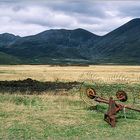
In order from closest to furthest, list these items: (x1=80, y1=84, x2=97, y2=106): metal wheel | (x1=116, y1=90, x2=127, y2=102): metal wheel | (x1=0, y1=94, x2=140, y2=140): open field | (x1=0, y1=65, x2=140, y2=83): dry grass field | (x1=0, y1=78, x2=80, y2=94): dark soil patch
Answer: (x1=0, y1=94, x2=140, y2=140): open field → (x1=116, y1=90, x2=127, y2=102): metal wheel → (x1=80, y1=84, x2=97, y2=106): metal wheel → (x1=0, y1=78, x2=80, y2=94): dark soil patch → (x1=0, y1=65, x2=140, y2=83): dry grass field

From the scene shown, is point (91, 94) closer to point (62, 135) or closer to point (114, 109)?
point (114, 109)

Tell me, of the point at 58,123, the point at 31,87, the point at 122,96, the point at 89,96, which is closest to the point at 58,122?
the point at 58,123

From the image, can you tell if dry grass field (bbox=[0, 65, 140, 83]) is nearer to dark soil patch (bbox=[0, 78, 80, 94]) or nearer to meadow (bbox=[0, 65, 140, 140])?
dark soil patch (bbox=[0, 78, 80, 94])

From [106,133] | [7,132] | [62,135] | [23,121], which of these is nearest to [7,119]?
[23,121]

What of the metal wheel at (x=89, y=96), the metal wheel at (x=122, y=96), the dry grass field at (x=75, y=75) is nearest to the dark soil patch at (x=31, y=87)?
the metal wheel at (x=89, y=96)

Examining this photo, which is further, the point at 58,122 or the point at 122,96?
the point at 122,96

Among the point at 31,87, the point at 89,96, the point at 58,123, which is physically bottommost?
the point at 58,123

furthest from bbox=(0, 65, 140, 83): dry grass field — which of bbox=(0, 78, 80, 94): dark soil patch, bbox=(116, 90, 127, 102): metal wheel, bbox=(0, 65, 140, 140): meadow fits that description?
bbox=(116, 90, 127, 102): metal wheel

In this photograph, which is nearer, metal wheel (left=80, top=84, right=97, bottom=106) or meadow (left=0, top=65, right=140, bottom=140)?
meadow (left=0, top=65, right=140, bottom=140)

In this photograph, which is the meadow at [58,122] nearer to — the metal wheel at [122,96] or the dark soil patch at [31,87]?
the metal wheel at [122,96]

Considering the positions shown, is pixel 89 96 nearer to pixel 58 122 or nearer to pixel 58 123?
pixel 58 122

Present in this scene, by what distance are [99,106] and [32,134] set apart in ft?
24.6

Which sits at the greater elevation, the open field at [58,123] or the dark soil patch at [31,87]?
the dark soil patch at [31,87]

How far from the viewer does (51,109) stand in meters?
23.9
